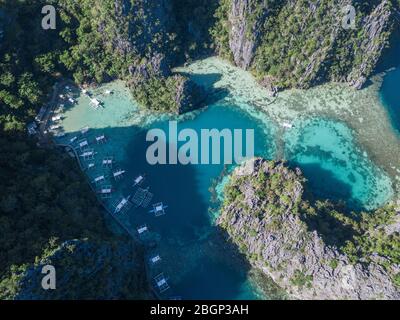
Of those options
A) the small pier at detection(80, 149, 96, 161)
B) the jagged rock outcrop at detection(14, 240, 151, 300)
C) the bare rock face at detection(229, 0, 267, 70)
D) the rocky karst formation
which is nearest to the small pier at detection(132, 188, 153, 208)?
the jagged rock outcrop at detection(14, 240, 151, 300)

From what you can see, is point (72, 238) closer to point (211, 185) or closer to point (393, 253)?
point (211, 185)

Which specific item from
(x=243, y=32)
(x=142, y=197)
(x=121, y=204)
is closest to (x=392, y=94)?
(x=243, y=32)

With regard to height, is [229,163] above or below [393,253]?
above

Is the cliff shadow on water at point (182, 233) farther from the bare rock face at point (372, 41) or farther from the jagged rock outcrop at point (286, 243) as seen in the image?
the bare rock face at point (372, 41)

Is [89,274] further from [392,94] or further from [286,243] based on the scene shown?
[392,94]

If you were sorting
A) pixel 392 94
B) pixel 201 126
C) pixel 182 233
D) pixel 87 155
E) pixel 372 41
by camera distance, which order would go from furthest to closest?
1. pixel 392 94
2. pixel 372 41
3. pixel 201 126
4. pixel 87 155
5. pixel 182 233
